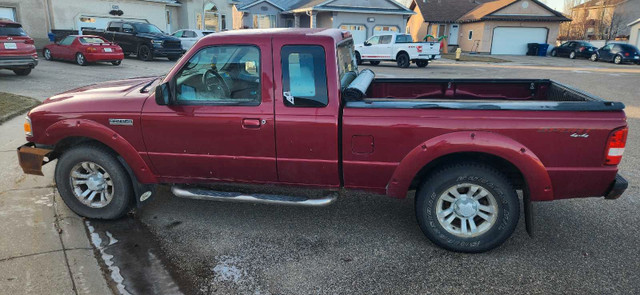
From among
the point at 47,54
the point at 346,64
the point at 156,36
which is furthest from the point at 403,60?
the point at 346,64

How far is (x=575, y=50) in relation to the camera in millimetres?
Result: 33719

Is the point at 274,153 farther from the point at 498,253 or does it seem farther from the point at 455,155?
the point at 498,253

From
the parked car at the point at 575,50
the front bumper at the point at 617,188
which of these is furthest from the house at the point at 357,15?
the front bumper at the point at 617,188

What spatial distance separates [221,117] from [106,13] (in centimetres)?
2626

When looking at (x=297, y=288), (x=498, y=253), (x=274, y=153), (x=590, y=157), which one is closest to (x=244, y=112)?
(x=274, y=153)

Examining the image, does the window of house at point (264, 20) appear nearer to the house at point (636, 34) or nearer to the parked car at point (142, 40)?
the parked car at point (142, 40)

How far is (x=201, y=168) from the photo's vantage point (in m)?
4.07

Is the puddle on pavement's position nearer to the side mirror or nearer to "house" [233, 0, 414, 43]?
the side mirror

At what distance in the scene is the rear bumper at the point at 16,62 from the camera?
1293 cm

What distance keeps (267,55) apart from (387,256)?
78.8 inches

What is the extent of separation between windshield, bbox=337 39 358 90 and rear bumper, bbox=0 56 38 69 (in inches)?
497

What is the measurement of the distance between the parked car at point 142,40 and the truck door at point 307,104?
18.7m

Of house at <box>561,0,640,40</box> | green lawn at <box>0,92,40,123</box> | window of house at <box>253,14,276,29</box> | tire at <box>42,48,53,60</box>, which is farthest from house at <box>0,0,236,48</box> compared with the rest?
house at <box>561,0,640,40</box>

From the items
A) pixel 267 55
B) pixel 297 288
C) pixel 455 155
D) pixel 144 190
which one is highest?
pixel 267 55
